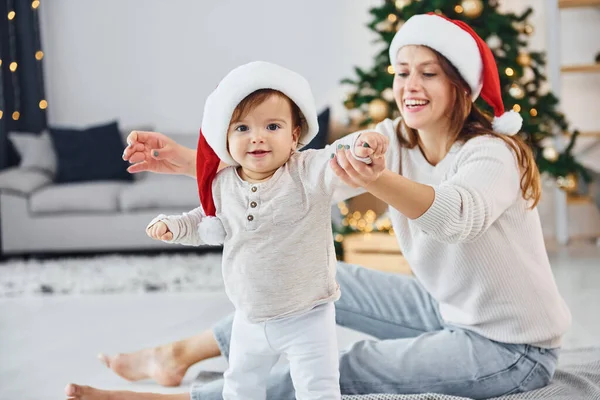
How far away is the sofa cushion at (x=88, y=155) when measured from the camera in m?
4.95

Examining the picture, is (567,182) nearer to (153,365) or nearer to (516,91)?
(516,91)

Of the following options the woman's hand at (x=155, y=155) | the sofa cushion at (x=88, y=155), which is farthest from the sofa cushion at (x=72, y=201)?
the woman's hand at (x=155, y=155)

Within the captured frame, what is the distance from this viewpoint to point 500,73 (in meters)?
3.98

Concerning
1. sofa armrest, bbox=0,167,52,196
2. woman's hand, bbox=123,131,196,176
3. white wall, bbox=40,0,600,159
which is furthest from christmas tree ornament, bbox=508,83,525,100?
sofa armrest, bbox=0,167,52,196

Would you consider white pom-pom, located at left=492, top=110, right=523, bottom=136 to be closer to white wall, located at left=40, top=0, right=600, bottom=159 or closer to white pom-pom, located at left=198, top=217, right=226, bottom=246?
white pom-pom, located at left=198, top=217, right=226, bottom=246

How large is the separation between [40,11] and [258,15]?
65.7 inches

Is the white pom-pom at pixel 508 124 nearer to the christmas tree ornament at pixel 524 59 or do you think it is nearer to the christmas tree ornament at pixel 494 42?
the christmas tree ornament at pixel 494 42

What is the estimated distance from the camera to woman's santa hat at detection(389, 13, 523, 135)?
1.72 m

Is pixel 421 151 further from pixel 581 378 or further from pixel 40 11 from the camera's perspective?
pixel 40 11

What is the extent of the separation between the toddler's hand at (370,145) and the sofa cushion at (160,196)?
11.2 ft

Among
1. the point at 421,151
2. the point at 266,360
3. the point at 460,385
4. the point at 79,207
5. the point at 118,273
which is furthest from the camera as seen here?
the point at 79,207

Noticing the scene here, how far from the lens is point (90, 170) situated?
4961mm

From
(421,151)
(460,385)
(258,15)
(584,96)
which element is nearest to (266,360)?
(460,385)

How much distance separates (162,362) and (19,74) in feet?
13.1
